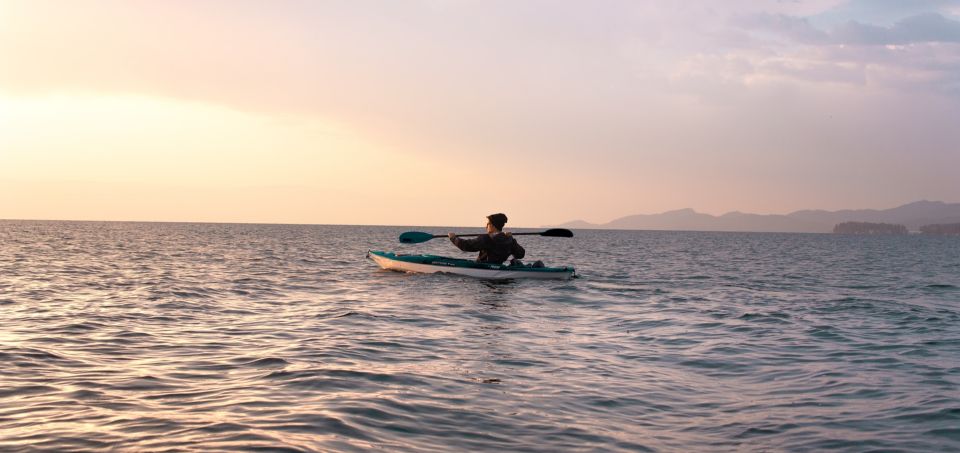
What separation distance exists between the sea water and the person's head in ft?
12.8

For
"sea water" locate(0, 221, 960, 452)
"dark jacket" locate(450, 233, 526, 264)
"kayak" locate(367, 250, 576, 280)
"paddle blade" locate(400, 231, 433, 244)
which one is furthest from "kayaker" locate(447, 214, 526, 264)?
"sea water" locate(0, 221, 960, 452)

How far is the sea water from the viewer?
4.98m

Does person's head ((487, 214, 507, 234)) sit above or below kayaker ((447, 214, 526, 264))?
above

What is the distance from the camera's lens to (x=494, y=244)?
1923cm

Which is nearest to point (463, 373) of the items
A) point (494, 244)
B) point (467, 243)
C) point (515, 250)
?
point (467, 243)

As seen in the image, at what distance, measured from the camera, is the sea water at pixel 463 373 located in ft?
16.3

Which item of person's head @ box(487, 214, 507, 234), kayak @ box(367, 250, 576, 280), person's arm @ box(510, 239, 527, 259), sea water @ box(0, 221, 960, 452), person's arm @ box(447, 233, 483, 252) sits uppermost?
person's head @ box(487, 214, 507, 234)

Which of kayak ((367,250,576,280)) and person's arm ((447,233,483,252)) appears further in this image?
kayak ((367,250,576,280))

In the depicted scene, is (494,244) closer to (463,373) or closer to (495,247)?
Answer: (495,247)

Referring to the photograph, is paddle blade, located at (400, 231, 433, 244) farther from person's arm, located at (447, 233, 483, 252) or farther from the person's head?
the person's head

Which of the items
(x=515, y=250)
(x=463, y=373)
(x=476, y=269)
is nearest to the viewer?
(x=463, y=373)

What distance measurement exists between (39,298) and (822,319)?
15.4 meters

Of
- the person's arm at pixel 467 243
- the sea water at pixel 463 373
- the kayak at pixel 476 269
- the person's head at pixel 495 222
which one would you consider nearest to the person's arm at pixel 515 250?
the kayak at pixel 476 269

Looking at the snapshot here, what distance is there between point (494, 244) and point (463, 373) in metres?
12.1
